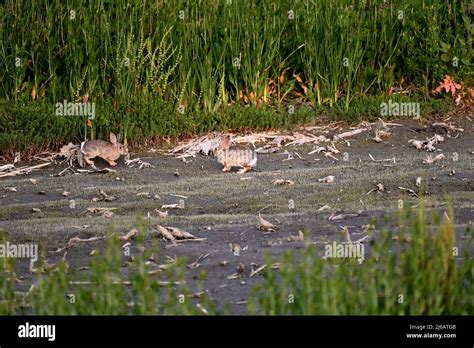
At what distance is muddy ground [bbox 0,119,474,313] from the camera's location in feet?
24.8

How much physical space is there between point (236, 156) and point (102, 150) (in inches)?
52.9

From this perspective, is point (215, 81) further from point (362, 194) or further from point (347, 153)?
point (362, 194)

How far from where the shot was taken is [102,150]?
34.0 feet

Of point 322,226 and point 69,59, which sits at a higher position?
point 69,59

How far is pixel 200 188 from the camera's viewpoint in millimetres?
9617

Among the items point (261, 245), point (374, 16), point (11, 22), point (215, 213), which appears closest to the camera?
point (261, 245)

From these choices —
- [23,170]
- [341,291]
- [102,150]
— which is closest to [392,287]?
[341,291]

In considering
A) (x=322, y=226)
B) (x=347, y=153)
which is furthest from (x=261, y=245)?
(x=347, y=153)

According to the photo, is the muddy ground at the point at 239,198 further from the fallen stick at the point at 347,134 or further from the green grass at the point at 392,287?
the green grass at the point at 392,287

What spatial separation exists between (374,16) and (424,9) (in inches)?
23.8

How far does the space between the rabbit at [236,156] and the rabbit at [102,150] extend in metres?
1.04

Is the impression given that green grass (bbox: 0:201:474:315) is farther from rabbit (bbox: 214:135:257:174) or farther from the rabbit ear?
the rabbit ear

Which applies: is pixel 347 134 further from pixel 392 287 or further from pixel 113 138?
pixel 392 287

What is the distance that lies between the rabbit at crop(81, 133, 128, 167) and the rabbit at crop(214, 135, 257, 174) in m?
1.04
